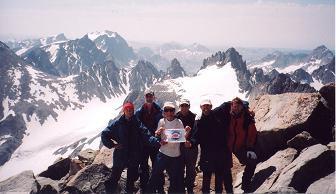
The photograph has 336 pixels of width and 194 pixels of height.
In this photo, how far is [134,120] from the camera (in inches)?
614

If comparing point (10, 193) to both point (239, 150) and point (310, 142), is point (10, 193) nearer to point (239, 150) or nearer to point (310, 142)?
point (239, 150)

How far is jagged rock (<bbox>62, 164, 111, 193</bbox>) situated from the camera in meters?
17.1

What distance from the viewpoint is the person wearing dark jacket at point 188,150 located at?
50.2 ft

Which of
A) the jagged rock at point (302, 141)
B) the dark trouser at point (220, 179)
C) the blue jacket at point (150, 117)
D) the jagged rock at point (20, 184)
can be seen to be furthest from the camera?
the jagged rock at point (20, 184)

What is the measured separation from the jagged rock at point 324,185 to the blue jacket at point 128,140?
679 cm

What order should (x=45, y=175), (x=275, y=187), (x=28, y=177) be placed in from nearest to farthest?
(x=275, y=187) → (x=28, y=177) → (x=45, y=175)

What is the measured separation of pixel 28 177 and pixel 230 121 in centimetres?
1265

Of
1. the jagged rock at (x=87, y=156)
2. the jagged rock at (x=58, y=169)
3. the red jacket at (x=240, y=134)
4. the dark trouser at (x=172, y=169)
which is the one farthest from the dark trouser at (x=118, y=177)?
the jagged rock at (x=58, y=169)

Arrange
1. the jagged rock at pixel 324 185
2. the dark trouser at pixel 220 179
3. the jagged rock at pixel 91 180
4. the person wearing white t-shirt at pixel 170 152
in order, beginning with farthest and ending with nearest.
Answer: the jagged rock at pixel 91 180
the dark trouser at pixel 220 179
the person wearing white t-shirt at pixel 170 152
the jagged rock at pixel 324 185

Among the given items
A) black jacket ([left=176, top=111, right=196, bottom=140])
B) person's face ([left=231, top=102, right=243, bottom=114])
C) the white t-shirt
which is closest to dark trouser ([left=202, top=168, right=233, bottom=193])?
the white t-shirt

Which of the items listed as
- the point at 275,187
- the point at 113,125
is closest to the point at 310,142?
the point at 275,187

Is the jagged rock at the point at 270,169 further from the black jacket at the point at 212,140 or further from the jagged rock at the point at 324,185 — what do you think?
the black jacket at the point at 212,140

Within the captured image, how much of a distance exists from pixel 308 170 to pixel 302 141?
2.77 m

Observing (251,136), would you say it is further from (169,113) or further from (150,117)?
(150,117)
